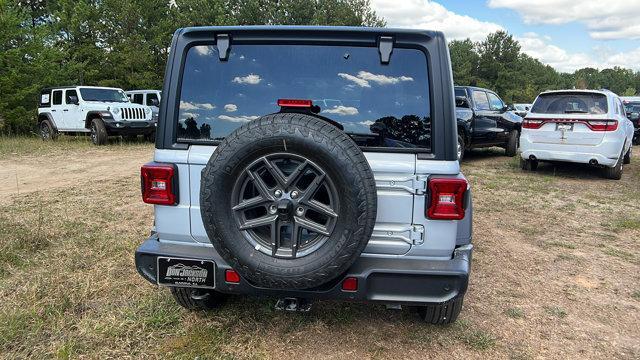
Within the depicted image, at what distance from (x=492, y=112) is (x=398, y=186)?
8959 mm

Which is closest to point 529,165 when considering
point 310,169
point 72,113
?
point 310,169

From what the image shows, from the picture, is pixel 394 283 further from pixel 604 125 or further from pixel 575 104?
pixel 575 104

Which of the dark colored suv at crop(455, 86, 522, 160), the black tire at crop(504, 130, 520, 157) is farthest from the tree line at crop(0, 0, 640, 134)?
the black tire at crop(504, 130, 520, 157)

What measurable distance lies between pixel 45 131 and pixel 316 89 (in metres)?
16.0

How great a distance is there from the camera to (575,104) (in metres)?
8.32

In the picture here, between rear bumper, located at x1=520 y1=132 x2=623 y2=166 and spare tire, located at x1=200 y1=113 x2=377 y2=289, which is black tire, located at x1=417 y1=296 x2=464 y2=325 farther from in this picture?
rear bumper, located at x1=520 y1=132 x2=623 y2=166

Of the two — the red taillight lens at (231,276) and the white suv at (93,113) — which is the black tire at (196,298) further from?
the white suv at (93,113)

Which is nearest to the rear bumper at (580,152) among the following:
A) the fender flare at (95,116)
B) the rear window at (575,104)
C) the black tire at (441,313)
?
the rear window at (575,104)

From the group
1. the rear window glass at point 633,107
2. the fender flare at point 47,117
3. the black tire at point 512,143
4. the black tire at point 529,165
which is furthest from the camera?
the rear window glass at point 633,107

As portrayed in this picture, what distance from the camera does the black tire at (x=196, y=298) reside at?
9.91ft

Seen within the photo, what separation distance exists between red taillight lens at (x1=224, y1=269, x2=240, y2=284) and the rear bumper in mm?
7631

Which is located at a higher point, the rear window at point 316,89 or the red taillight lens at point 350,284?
the rear window at point 316,89

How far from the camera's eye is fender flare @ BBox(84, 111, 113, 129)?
1370 centimetres

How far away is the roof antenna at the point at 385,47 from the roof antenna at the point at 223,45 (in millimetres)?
854
